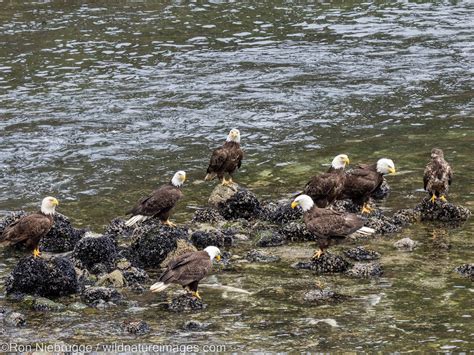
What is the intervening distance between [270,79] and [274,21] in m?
6.67

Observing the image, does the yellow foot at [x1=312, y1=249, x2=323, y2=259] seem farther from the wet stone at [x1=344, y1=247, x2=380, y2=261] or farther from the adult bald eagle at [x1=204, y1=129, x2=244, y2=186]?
the adult bald eagle at [x1=204, y1=129, x2=244, y2=186]

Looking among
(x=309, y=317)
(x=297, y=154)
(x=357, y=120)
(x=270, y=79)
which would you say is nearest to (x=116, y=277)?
(x=309, y=317)

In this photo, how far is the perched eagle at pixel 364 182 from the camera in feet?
54.7

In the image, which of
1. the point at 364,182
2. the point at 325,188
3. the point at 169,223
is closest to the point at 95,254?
the point at 169,223

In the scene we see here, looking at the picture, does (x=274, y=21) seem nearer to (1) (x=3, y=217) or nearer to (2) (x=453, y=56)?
(2) (x=453, y=56)

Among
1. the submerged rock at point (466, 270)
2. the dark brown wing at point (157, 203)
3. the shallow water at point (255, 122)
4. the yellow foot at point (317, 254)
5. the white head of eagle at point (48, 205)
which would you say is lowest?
the shallow water at point (255, 122)

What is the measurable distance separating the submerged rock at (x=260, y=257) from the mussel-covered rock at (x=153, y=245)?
108cm

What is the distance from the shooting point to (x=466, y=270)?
13.6m

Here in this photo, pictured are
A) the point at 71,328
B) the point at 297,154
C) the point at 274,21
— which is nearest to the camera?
the point at 71,328

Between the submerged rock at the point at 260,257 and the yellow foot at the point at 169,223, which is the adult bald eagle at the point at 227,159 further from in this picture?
the submerged rock at the point at 260,257

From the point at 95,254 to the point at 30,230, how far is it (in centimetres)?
107

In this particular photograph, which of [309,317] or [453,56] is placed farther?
[453,56]

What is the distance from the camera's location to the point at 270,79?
2706 cm

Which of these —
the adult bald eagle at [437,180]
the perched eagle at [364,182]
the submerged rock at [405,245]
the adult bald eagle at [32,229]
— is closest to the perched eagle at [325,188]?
→ the perched eagle at [364,182]
